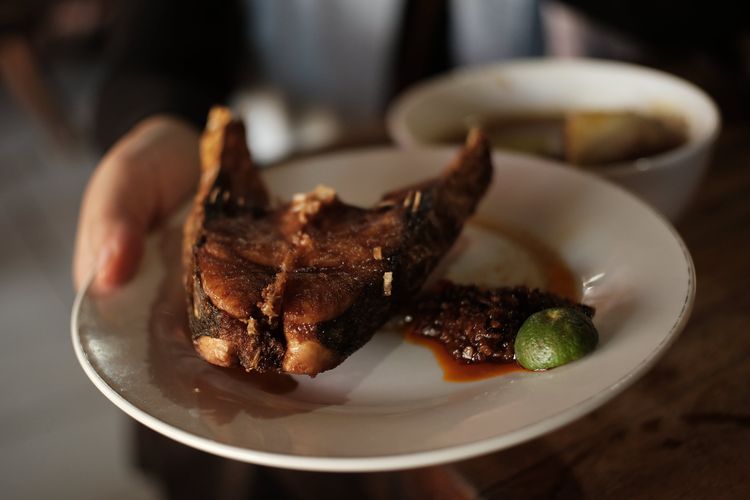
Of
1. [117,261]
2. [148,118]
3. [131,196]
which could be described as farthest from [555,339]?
[148,118]

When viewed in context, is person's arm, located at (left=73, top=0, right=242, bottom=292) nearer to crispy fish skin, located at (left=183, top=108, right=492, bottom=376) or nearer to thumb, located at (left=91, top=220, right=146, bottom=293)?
thumb, located at (left=91, top=220, right=146, bottom=293)

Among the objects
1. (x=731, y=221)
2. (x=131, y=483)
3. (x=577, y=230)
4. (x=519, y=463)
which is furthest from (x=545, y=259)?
(x=131, y=483)

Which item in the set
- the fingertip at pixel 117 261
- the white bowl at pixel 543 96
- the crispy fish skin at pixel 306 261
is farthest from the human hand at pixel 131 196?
the white bowl at pixel 543 96

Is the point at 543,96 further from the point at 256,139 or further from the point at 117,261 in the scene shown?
the point at 256,139

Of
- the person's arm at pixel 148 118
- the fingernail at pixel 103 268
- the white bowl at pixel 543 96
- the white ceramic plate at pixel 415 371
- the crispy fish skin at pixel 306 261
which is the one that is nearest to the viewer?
the white ceramic plate at pixel 415 371

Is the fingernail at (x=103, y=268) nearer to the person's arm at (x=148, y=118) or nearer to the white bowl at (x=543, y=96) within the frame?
the person's arm at (x=148, y=118)

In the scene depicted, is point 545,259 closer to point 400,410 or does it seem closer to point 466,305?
point 466,305
